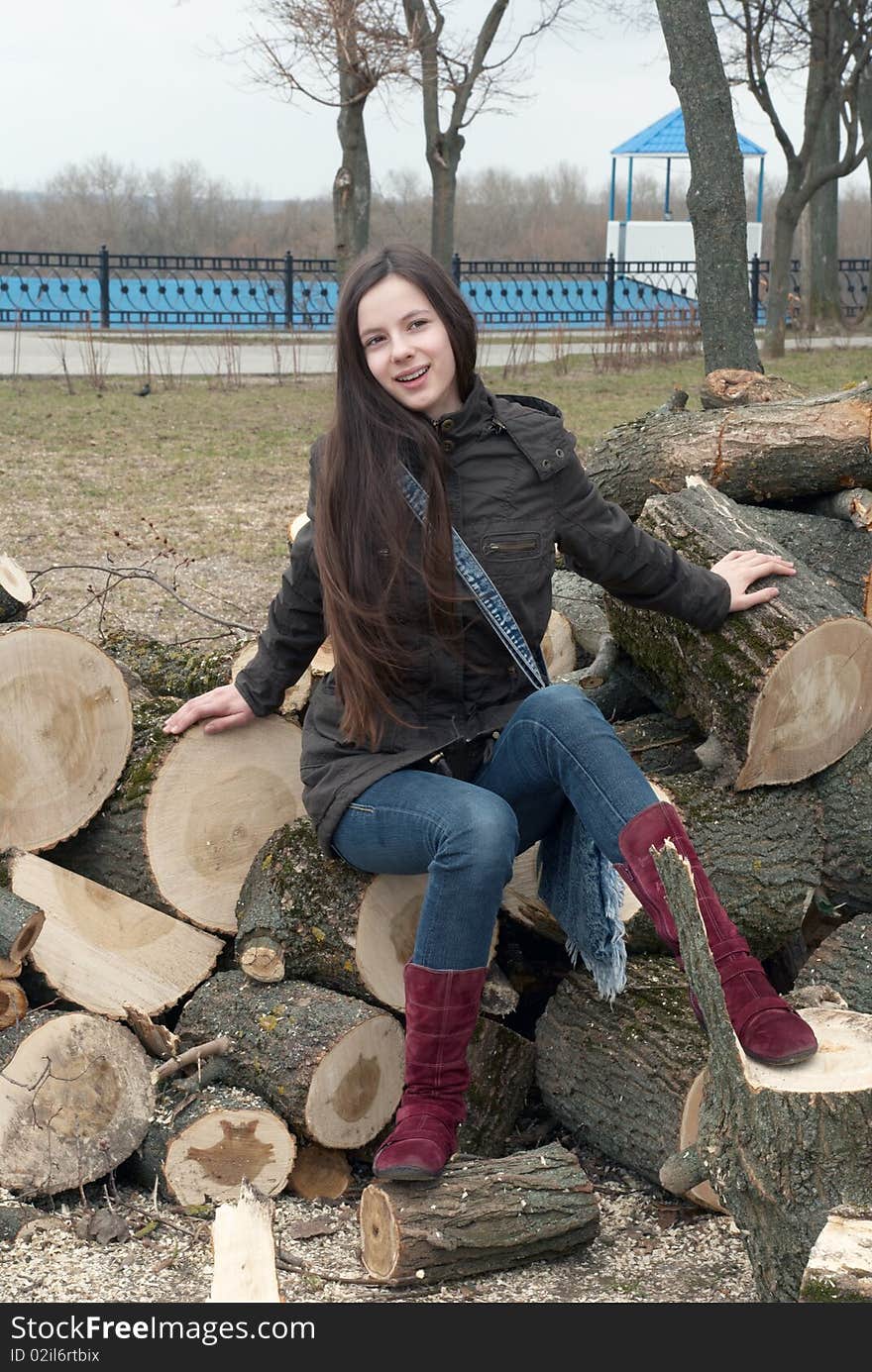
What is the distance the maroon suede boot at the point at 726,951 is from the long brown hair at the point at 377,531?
0.55 m

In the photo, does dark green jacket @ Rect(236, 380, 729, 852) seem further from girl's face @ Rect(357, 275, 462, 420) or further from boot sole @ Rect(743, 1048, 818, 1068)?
boot sole @ Rect(743, 1048, 818, 1068)

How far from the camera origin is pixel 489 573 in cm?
266

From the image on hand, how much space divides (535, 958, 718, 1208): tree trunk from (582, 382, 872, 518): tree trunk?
1.54m

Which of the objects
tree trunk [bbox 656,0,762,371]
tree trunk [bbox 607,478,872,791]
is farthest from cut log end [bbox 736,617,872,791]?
tree trunk [bbox 656,0,762,371]

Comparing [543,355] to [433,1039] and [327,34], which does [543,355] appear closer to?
[327,34]

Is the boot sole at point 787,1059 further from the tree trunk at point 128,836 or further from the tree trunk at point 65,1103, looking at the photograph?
the tree trunk at point 128,836

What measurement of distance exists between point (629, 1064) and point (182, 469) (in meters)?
7.25

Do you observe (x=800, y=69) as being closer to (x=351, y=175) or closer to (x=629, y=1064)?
(x=351, y=175)

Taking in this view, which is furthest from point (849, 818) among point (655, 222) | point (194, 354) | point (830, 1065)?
point (655, 222)

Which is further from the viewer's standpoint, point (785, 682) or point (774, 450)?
point (774, 450)

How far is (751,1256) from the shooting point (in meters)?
2.18

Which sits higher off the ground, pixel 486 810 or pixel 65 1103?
pixel 486 810

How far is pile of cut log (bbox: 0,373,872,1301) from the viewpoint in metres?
2.30

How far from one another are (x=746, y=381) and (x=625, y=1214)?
2.87 metres
